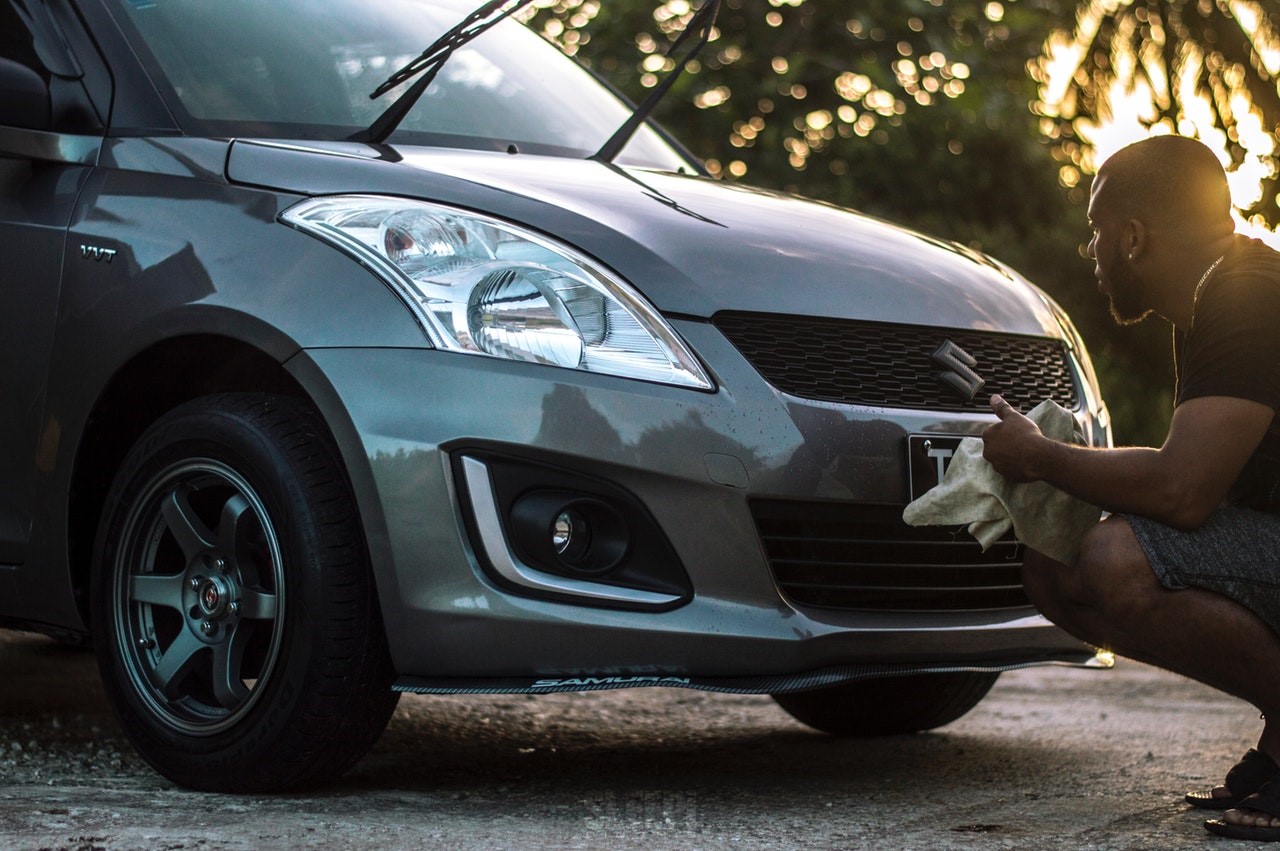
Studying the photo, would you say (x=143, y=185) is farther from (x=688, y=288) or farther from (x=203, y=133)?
(x=688, y=288)

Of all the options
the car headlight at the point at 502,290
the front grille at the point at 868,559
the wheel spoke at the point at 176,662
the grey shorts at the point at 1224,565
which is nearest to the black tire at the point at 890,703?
the front grille at the point at 868,559

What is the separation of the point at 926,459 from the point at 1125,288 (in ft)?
1.62

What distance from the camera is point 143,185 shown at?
346 centimetres

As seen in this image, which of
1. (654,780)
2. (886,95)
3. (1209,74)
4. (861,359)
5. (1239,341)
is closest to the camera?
(1239,341)

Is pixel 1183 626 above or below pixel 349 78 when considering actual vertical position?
below

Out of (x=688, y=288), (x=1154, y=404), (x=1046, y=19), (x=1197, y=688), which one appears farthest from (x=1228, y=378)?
(x=1154, y=404)

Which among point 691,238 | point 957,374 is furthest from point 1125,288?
point 691,238

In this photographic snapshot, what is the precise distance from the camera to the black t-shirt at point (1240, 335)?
9.57ft

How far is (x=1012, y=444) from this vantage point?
311 centimetres

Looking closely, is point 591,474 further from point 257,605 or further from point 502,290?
point 257,605

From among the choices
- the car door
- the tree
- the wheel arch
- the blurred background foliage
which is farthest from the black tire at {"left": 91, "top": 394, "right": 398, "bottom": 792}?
the blurred background foliage

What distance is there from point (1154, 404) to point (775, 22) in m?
3.46

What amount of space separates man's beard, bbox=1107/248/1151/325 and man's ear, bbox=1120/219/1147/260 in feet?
0.07

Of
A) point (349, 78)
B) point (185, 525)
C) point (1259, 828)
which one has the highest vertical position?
point (349, 78)
